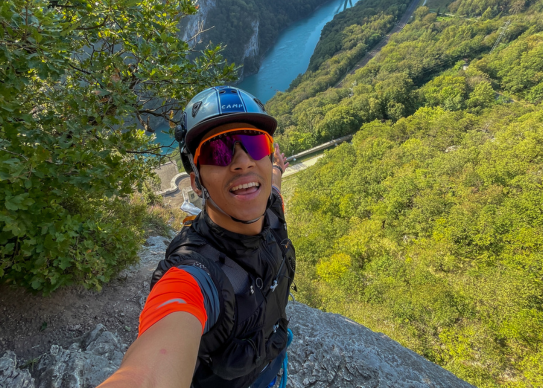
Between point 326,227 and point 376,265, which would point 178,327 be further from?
point 326,227

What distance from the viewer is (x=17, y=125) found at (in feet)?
8.71

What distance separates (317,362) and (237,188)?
4052 mm

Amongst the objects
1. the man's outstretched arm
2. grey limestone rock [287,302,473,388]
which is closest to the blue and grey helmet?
the man's outstretched arm

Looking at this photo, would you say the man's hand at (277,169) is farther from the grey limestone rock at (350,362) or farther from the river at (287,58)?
the river at (287,58)

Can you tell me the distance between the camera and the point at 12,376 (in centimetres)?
273

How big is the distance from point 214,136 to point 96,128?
2.05 meters

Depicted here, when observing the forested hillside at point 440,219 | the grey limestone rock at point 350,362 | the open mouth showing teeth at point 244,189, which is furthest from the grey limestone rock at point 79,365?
the forested hillside at point 440,219

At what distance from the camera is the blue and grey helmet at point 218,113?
2.08 metres

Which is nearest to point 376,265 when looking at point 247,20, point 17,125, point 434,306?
point 434,306

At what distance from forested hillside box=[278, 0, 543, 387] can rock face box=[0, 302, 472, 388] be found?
9950 mm

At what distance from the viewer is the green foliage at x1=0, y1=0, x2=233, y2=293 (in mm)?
2480

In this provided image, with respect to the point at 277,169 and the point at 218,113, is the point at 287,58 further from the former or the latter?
the point at 218,113

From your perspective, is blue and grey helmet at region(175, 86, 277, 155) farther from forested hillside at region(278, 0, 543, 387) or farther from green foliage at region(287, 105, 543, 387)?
green foliage at region(287, 105, 543, 387)

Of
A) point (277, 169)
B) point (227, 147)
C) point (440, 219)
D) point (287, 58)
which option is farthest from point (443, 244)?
point (287, 58)
